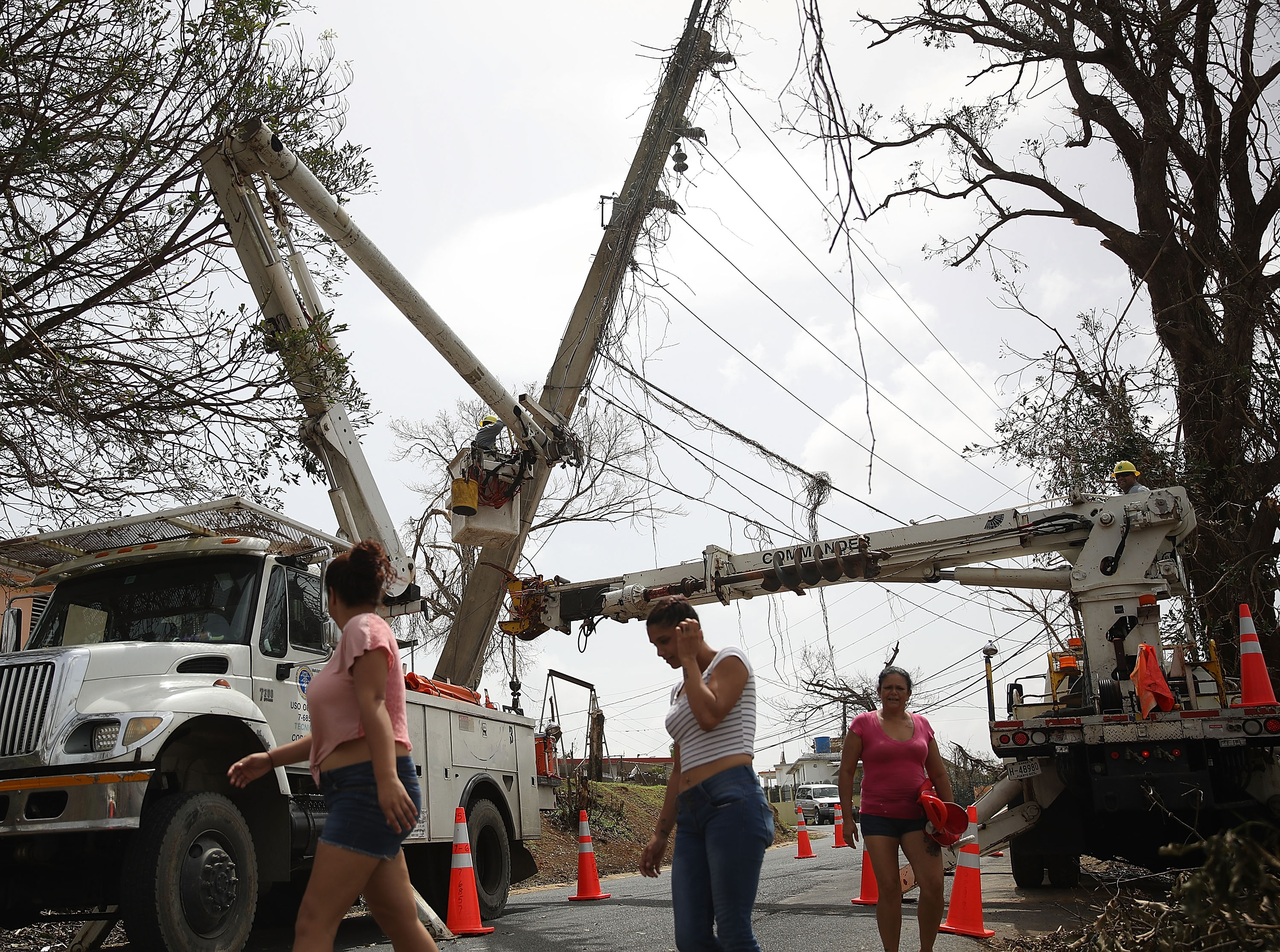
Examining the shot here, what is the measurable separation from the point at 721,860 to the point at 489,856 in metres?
6.87

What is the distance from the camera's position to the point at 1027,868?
1045cm

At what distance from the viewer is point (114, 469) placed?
895cm

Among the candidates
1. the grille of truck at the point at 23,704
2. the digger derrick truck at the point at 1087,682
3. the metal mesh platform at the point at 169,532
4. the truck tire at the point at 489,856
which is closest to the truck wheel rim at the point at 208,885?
the grille of truck at the point at 23,704

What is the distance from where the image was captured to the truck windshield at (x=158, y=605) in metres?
7.83

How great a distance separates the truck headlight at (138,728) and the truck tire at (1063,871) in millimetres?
7954

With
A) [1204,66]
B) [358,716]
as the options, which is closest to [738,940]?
[358,716]

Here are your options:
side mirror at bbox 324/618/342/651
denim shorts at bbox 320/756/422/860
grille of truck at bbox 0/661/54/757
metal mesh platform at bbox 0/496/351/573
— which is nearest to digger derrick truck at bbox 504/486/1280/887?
side mirror at bbox 324/618/342/651

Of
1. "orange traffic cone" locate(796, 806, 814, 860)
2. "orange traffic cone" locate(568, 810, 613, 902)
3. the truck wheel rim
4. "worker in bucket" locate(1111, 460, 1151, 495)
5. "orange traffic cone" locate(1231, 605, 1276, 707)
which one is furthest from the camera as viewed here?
"orange traffic cone" locate(796, 806, 814, 860)

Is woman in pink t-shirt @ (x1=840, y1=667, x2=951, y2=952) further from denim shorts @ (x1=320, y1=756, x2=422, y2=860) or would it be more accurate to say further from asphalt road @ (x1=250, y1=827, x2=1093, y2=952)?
denim shorts @ (x1=320, y1=756, x2=422, y2=860)

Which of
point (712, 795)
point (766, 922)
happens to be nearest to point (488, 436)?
point (766, 922)

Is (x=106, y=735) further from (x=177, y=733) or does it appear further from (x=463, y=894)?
(x=463, y=894)

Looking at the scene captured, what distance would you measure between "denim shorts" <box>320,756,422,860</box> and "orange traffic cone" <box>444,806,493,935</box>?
5319mm

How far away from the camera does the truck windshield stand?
7828 millimetres

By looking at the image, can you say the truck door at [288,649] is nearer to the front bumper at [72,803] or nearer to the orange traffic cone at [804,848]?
the front bumper at [72,803]
